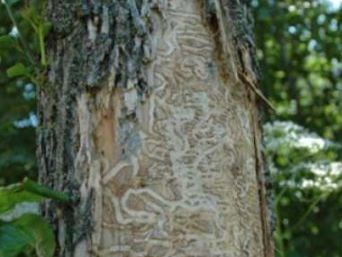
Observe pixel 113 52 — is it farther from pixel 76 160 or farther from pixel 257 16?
pixel 257 16

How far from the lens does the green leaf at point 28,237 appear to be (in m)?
1.26

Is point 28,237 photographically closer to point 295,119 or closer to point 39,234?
point 39,234

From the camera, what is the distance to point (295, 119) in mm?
4500

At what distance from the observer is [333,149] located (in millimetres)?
3254

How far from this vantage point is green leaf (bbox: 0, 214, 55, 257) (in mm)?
1257

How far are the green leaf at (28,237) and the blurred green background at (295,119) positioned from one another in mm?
305

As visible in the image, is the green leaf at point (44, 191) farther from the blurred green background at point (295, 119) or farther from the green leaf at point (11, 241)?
the blurred green background at point (295, 119)

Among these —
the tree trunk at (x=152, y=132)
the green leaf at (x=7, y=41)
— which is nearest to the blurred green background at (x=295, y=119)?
the green leaf at (x=7, y=41)

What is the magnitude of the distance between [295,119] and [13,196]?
11.0 ft

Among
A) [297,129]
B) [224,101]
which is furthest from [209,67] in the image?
[297,129]

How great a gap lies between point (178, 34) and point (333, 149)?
2.05 metres

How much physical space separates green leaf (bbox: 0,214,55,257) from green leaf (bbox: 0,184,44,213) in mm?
31

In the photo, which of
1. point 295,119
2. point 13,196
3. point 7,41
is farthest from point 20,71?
point 295,119

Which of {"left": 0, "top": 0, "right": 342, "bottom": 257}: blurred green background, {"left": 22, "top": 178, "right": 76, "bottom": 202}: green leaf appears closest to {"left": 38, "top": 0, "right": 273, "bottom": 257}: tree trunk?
{"left": 22, "top": 178, "right": 76, "bottom": 202}: green leaf
